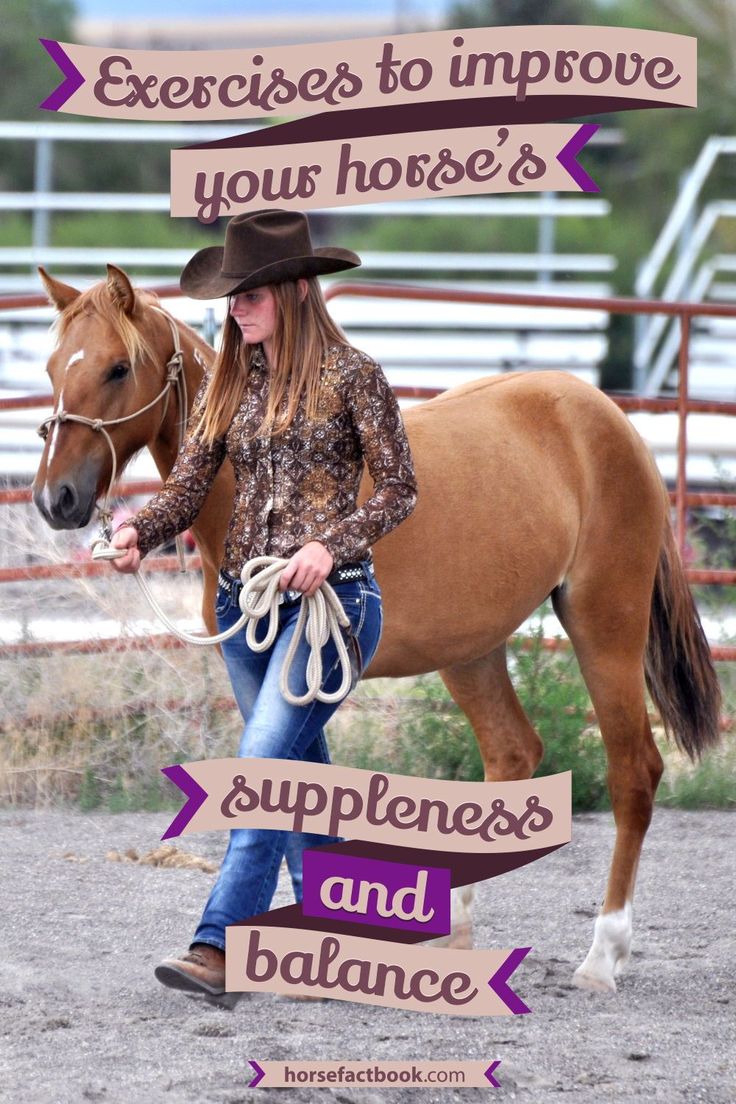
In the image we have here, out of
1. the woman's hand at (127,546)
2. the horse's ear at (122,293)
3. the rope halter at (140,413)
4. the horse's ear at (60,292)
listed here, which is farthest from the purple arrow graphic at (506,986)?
the horse's ear at (60,292)

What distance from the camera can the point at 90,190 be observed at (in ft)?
56.7

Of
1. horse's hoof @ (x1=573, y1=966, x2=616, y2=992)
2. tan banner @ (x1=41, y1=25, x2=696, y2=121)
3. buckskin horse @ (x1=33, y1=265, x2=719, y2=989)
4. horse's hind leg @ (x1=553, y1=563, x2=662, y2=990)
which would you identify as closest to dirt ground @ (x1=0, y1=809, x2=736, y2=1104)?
horse's hoof @ (x1=573, y1=966, x2=616, y2=992)

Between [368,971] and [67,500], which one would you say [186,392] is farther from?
[368,971]

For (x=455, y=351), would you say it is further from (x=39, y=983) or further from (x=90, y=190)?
(x=39, y=983)

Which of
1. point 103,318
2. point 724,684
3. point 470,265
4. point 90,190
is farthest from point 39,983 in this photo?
point 90,190

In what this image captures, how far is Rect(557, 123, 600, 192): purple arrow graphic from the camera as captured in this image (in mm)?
3535

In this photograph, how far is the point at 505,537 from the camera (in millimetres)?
3984

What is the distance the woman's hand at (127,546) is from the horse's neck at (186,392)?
0.56 metres

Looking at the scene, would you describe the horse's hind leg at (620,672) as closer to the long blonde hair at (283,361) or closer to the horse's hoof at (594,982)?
the horse's hoof at (594,982)

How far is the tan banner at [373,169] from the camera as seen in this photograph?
3.63 m

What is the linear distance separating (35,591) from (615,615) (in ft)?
7.76

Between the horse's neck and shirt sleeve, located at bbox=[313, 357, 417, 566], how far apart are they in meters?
0.68

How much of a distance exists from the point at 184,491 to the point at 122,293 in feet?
1.85

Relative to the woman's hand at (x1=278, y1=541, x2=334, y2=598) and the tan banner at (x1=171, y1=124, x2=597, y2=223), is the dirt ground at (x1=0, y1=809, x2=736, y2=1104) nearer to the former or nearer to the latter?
the woman's hand at (x1=278, y1=541, x2=334, y2=598)
